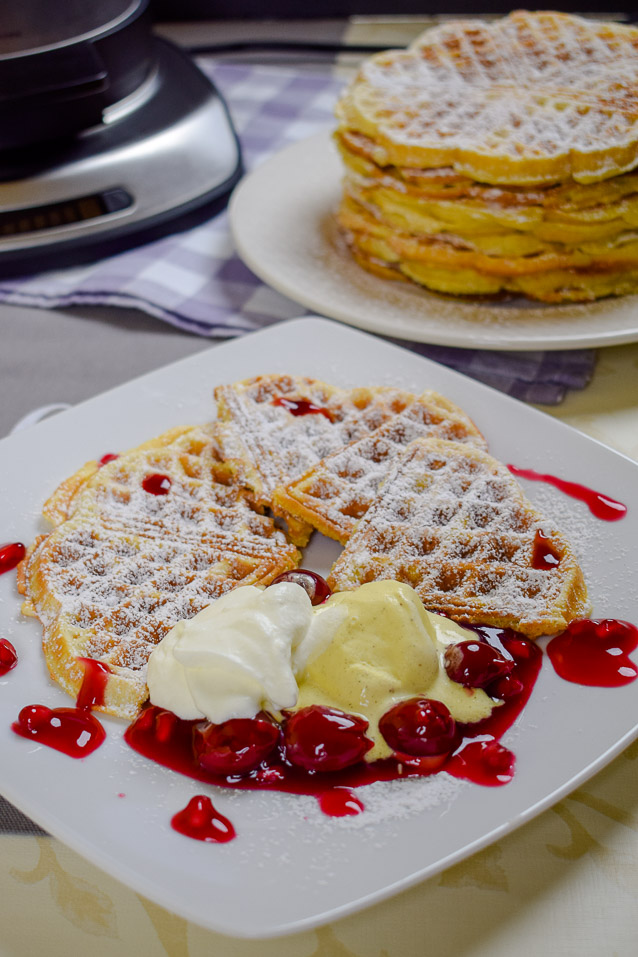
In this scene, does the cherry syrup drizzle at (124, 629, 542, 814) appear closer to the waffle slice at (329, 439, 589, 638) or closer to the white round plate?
the waffle slice at (329, 439, 589, 638)

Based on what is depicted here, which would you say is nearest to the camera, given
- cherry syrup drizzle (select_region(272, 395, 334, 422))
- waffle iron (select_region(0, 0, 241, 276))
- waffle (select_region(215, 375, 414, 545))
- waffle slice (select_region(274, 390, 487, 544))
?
waffle slice (select_region(274, 390, 487, 544))

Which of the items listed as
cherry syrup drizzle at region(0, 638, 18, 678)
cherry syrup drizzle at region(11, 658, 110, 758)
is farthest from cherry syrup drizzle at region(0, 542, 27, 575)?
cherry syrup drizzle at region(11, 658, 110, 758)

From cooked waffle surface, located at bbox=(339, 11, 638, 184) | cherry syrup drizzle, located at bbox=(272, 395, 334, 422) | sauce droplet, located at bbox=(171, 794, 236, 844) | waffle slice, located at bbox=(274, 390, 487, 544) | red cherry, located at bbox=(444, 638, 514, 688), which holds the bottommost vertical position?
cherry syrup drizzle, located at bbox=(272, 395, 334, 422)

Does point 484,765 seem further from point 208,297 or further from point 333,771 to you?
point 208,297

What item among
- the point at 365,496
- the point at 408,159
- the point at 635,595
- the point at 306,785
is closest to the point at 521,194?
the point at 408,159

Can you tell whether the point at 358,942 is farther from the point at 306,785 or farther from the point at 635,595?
the point at 635,595
